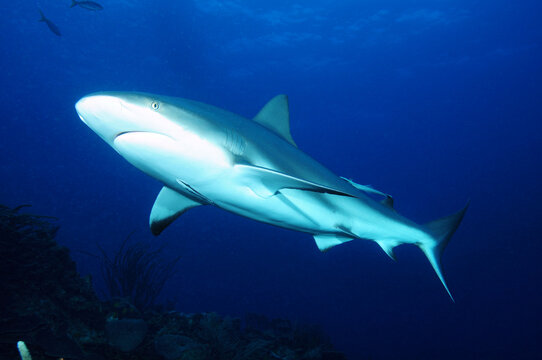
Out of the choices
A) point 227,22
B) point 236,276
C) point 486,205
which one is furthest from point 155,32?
point 486,205

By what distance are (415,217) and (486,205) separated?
373 inches

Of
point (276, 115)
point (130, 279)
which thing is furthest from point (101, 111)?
point (130, 279)

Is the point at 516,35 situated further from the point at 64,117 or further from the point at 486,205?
the point at 64,117

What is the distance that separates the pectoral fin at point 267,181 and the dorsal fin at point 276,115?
4.27ft

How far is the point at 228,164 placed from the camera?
2.34 meters

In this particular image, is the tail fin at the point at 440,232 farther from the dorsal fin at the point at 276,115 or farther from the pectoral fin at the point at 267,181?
the pectoral fin at the point at 267,181

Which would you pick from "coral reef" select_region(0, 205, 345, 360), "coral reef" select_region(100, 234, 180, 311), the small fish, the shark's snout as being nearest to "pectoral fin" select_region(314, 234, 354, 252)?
"coral reef" select_region(0, 205, 345, 360)

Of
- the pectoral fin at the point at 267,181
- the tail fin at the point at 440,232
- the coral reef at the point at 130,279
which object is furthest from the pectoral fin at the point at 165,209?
the coral reef at the point at 130,279

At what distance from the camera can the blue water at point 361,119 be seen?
2636 cm

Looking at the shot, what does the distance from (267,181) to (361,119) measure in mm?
41092

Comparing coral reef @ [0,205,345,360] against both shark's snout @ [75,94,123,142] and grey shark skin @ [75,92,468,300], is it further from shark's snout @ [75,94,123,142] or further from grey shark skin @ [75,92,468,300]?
shark's snout @ [75,94,123,142]

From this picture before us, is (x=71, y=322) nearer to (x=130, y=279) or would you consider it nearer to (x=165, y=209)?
(x=165, y=209)

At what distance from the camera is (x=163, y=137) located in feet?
6.86

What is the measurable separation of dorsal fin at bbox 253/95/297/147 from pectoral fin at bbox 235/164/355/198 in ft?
4.27
